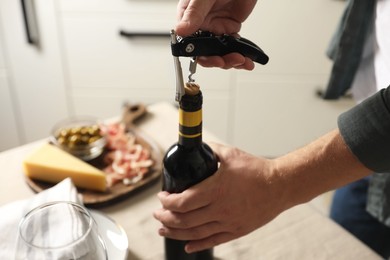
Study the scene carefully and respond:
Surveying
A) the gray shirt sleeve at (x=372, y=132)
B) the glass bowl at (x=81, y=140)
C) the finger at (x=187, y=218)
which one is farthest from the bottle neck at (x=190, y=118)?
the glass bowl at (x=81, y=140)

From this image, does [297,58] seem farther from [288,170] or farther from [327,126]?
[288,170]

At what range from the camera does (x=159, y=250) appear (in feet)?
2.40

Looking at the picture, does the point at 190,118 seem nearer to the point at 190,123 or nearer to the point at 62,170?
the point at 190,123

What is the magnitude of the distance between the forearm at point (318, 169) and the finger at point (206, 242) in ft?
0.35

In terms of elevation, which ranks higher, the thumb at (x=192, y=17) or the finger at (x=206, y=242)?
the thumb at (x=192, y=17)

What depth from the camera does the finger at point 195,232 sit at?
65 centimetres

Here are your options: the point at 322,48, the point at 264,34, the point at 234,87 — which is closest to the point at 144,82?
the point at 234,87

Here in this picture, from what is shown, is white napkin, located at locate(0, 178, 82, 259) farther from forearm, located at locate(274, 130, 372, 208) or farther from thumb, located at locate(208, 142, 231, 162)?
forearm, located at locate(274, 130, 372, 208)

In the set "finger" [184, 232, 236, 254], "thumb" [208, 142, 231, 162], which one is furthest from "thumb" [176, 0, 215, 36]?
"finger" [184, 232, 236, 254]

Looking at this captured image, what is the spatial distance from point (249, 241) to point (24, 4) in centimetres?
142

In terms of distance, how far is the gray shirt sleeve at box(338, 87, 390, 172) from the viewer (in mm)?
634

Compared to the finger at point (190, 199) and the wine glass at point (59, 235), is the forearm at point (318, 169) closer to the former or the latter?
the finger at point (190, 199)

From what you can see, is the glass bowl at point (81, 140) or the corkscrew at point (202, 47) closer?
the corkscrew at point (202, 47)

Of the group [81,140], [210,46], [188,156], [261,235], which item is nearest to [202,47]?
[210,46]
